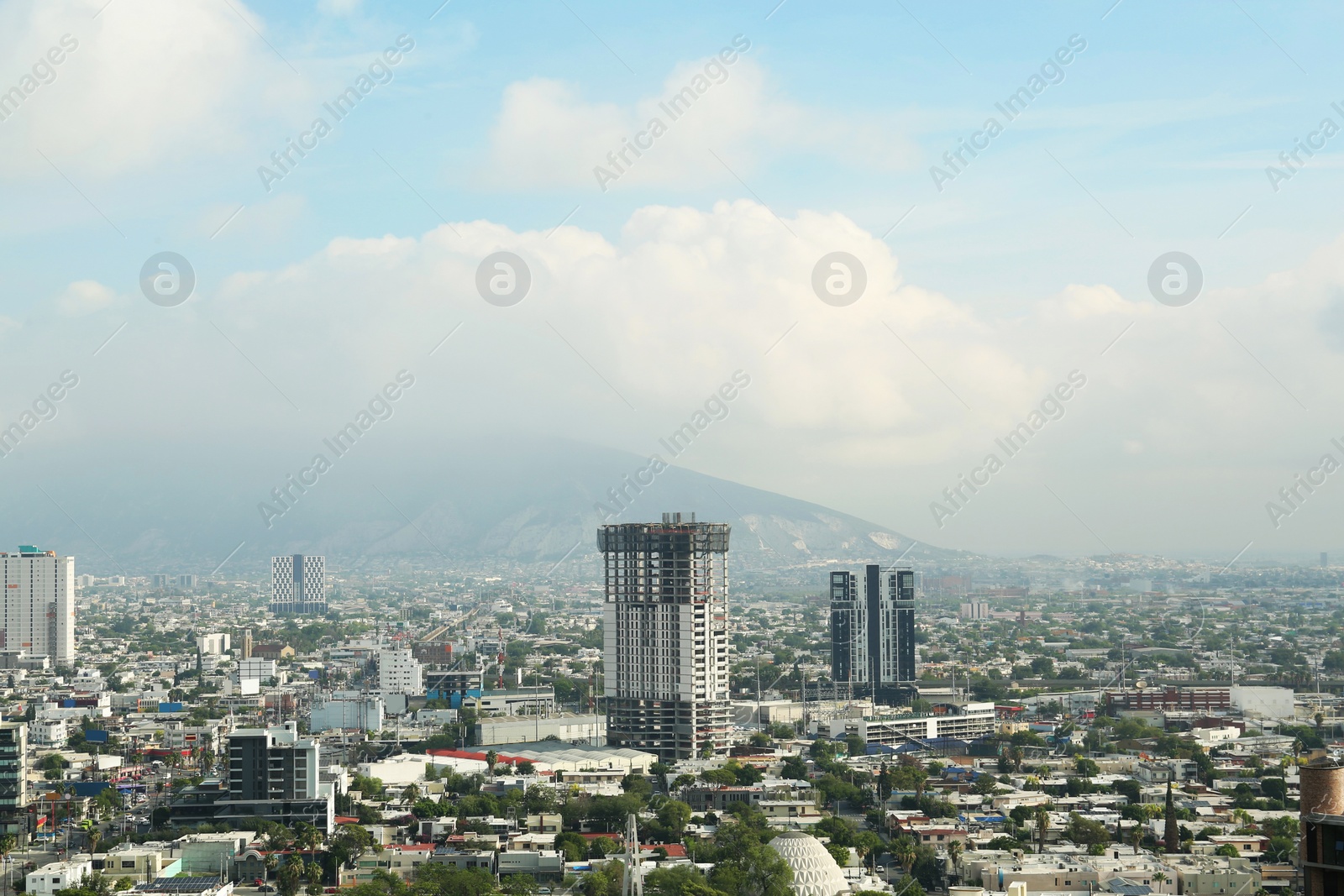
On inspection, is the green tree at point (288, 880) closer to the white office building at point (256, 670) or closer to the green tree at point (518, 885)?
the green tree at point (518, 885)

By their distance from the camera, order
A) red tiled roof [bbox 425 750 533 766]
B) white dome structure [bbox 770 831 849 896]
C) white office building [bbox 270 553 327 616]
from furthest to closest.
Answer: white office building [bbox 270 553 327 616] → red tiled roof [bbox 425 750 533 766] → white dome structure [bbox 770 831 849 896]

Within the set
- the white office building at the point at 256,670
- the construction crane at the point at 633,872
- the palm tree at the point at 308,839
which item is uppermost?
A: the white office building at the point at 256,670

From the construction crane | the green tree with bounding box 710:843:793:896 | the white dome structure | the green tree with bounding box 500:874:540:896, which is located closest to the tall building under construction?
the green tree with bounding box 500:874:540:896

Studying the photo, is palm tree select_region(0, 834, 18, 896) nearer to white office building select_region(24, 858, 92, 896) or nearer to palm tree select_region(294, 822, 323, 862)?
white office building select_region(24, 858, 92, 896)

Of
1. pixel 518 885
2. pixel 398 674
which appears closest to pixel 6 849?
pixel 518 885

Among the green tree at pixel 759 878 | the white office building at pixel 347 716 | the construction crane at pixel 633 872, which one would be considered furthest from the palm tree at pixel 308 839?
the white office building at pixel 347 716

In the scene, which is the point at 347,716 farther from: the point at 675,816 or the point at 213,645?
the point at 213,645
